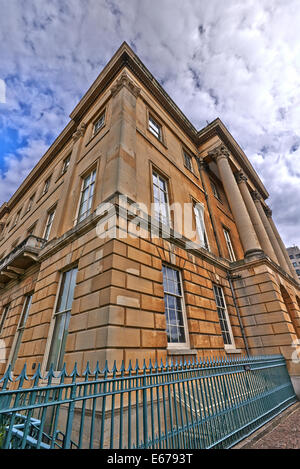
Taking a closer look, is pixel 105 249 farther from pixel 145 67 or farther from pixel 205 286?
pixel 145 67

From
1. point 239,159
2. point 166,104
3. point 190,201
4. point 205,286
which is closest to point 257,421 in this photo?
point 205,286

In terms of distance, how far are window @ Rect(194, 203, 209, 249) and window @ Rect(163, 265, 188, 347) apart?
409 cm

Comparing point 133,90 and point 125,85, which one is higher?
point 133,90

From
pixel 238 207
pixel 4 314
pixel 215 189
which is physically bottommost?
pixel 4 314

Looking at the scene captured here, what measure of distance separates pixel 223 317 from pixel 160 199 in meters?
6.76

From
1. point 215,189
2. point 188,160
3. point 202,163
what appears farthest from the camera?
point 215,189

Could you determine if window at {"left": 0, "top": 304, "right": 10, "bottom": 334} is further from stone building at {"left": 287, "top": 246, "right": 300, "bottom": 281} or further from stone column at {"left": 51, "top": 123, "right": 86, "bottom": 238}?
stone building at {"left": 287, "top": 246, "right": 300, "bottom": 281}

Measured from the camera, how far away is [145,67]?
13.9 m

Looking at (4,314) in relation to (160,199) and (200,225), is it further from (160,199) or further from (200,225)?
(200,225)

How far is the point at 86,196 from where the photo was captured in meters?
10.6

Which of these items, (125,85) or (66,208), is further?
(125,85)

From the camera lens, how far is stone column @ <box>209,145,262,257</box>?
12828 millimetres

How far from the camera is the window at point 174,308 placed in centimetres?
758
